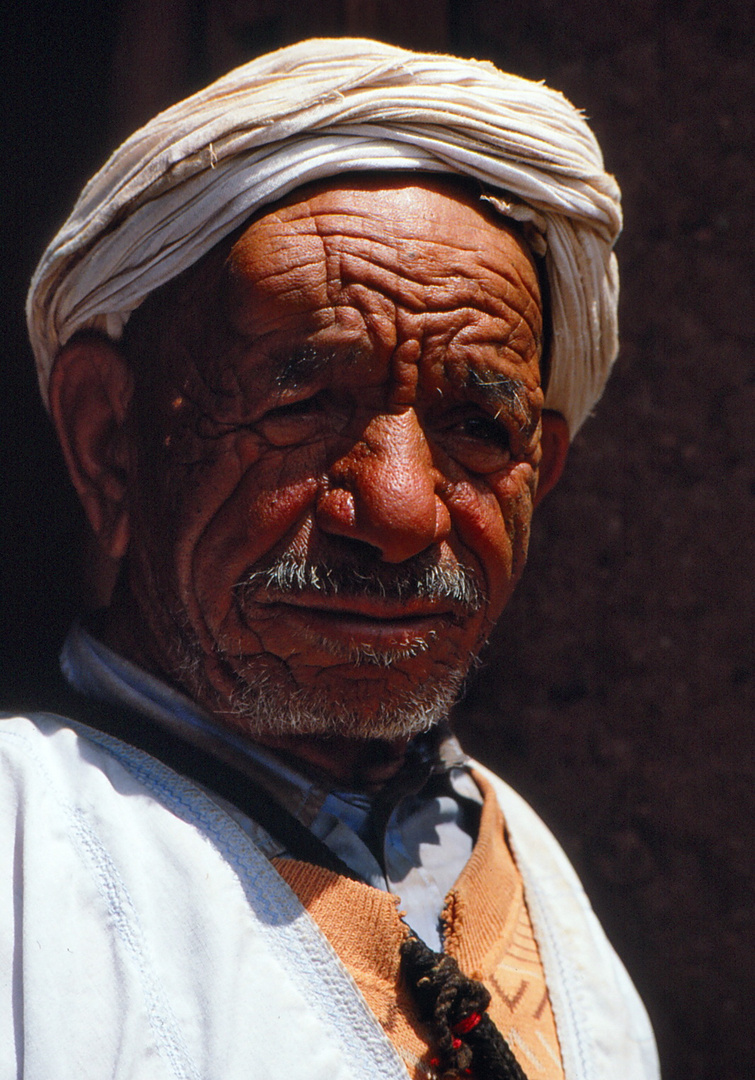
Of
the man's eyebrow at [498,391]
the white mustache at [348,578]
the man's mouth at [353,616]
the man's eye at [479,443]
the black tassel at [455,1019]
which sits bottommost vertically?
the black tassel at [455,1019]

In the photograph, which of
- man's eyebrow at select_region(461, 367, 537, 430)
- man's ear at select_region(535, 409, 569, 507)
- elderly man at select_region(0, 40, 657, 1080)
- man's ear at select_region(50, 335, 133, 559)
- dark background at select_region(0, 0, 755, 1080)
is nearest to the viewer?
elderly man at select_region(0, 40, 657, 1080)

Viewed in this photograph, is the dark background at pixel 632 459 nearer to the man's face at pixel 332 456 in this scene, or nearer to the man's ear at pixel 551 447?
the man's ear at pixel 551 447

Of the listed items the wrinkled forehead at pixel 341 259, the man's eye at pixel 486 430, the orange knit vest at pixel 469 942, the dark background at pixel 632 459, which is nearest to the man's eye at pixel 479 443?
the man's eye at pixel 486 430

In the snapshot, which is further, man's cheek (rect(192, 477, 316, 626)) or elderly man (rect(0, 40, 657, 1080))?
man's cheek (rect(192, 477, 316, 626))

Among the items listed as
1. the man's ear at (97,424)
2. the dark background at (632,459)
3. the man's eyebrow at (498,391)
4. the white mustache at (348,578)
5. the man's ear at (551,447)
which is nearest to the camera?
the white mustache at (348,578)

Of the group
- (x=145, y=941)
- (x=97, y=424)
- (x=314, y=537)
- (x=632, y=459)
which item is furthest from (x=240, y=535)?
(x=632, y=459)

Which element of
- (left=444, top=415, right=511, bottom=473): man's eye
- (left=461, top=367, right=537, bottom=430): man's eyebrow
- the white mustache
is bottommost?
the white mustache

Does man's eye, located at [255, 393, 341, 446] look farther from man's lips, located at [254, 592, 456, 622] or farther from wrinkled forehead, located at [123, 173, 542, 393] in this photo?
man's lips, located at [254, 592, 456, 622]

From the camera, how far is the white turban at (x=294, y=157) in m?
1.55

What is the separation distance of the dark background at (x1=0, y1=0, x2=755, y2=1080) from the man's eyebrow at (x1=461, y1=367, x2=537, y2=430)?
0.81 metres

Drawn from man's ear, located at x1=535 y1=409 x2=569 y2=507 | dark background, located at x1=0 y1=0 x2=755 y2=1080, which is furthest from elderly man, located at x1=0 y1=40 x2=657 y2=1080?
dark background, located at x1=0 y1=0 x2=755 y2=1080

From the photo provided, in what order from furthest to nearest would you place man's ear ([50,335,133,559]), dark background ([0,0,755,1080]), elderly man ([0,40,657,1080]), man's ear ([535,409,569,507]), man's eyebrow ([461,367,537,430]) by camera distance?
dark background ([0,0,755,1080]) → man's ear ([535,409,569,507]) → man's ear ([50,335,133,559]) → man's eyebrow ([461,367,537,430]) → elderly man ([0,40,657,1080])

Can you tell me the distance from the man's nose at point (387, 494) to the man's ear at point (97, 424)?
0.45 m

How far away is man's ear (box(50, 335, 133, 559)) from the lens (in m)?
1.69
